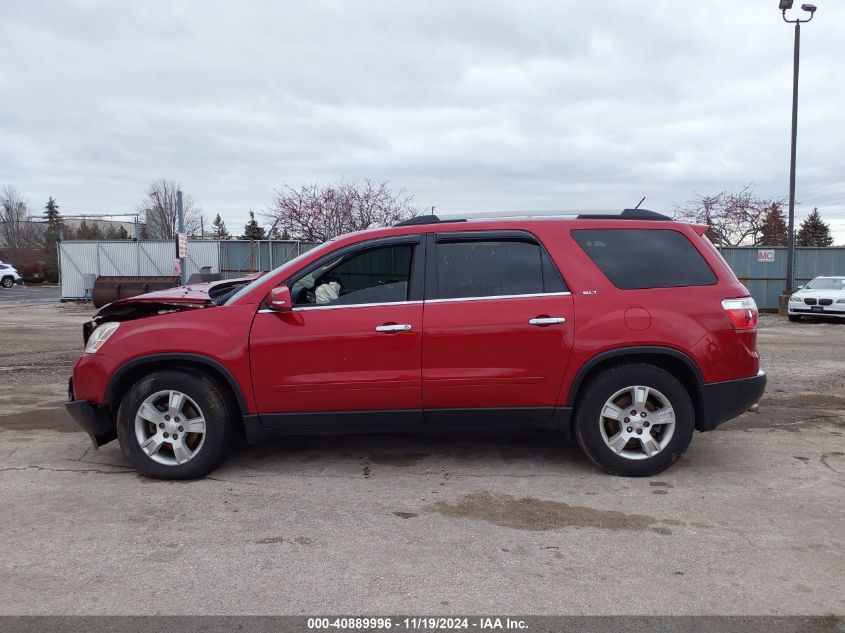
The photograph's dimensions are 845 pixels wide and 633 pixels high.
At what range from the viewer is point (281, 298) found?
179 inches

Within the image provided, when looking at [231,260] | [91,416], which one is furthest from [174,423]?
[231,260]

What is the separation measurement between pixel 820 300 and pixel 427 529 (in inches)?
699

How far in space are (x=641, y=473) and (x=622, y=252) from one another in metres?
1.53

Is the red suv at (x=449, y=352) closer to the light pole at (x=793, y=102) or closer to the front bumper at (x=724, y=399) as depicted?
the front bumper at (x=724, y=399)

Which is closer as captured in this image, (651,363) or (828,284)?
(651,363)

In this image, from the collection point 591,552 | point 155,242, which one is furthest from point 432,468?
point 155,242

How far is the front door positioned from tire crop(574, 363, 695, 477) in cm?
120

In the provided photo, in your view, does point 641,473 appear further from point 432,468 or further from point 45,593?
point 45,593

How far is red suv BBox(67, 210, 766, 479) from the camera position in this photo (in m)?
4.67

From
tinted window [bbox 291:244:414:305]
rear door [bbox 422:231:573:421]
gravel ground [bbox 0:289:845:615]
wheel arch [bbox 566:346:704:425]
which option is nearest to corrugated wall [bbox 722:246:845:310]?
gravel ground [bbox 0:289:845:615]

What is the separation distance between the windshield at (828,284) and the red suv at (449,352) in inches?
654

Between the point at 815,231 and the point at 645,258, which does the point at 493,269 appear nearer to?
the point at 645,258

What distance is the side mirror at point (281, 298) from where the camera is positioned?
456cm

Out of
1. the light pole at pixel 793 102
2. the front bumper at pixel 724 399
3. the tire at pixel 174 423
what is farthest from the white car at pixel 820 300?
the tire at pixel 174 423
